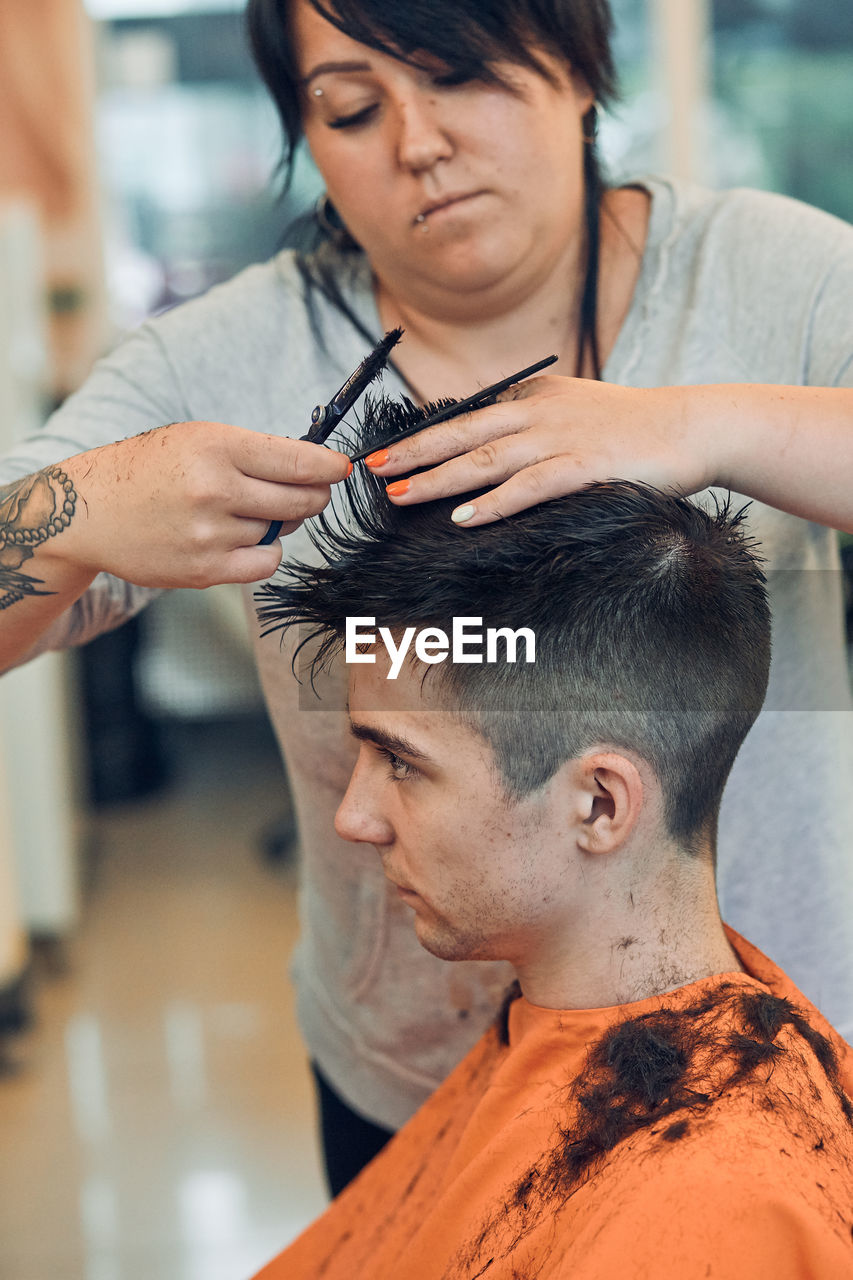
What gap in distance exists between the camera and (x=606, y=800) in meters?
0.89

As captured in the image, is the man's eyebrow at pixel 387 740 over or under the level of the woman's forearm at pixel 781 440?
under

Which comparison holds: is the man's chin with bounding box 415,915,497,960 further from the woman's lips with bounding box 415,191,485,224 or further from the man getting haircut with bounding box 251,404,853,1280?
the woman's lips with bounding box 415,191,485,224

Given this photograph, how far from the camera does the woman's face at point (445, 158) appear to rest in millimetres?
976

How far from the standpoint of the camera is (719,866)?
1.09 m

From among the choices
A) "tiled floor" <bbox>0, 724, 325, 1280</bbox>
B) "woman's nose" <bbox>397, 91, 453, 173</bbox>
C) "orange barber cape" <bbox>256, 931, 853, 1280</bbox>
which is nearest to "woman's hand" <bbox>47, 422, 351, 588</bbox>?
"woman's nose" <bbox>397, 91, 453, 173</bbox>

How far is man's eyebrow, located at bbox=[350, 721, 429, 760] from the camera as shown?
91 centimetres

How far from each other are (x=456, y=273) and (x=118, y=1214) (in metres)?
1.94

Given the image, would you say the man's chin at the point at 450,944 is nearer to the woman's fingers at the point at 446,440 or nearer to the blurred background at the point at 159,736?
the woman's fingers at the point at 446,440

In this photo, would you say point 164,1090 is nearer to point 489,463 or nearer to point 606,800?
point 606,800

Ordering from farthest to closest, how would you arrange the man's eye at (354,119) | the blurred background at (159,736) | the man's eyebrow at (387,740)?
the blurred background at (159,736)
the man's eye at (354,119)
the man's eyebrow at (387,740)

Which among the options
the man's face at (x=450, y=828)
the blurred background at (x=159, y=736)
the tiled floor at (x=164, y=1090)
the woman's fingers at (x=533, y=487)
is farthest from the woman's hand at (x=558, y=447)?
the tiled floor at (x=164, y=1090)

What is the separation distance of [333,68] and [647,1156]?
902 millimetres

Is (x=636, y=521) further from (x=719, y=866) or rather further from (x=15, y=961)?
(x=15, y=961)

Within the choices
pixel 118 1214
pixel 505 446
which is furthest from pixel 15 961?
pixel 505 446
